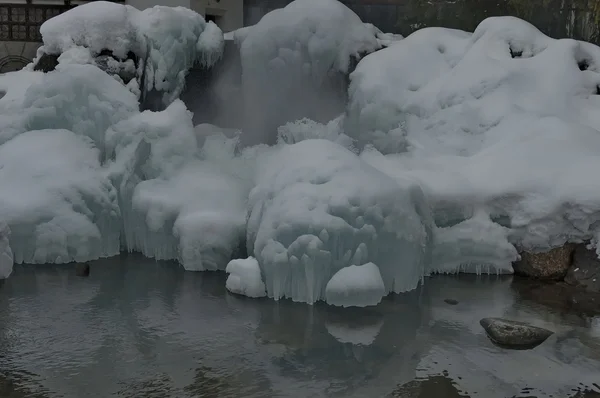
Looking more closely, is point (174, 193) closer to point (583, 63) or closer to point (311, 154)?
point (311, 154)

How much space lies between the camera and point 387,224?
8.02 meters

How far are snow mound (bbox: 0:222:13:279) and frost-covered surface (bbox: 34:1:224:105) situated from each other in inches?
178

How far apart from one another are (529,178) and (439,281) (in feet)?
6.43

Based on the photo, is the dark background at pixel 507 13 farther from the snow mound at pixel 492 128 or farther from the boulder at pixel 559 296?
the boulder at pixel 559 296

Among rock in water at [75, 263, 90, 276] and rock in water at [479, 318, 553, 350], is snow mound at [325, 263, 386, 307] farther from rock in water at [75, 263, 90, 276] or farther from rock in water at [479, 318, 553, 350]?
rock in water at [75, 263, 90, 276]

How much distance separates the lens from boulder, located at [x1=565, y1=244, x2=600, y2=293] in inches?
341

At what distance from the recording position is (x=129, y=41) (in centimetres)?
1276

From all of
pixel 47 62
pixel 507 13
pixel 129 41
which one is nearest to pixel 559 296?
pixel 507 13

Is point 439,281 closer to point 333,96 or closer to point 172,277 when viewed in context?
point 172,277

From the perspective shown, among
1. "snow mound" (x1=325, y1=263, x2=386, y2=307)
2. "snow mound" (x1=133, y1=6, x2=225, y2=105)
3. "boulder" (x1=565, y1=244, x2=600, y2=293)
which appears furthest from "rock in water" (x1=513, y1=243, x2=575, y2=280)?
"snow mound" (x1=133, y1=6, x2=225, y2=105)

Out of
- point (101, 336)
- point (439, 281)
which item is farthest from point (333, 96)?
point (101, 336)

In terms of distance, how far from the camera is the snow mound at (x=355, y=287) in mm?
7750

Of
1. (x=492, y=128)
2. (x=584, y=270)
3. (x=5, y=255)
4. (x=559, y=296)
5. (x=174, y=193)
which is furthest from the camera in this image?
(x=492, y=128)

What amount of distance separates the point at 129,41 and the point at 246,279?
6634 millimetres
